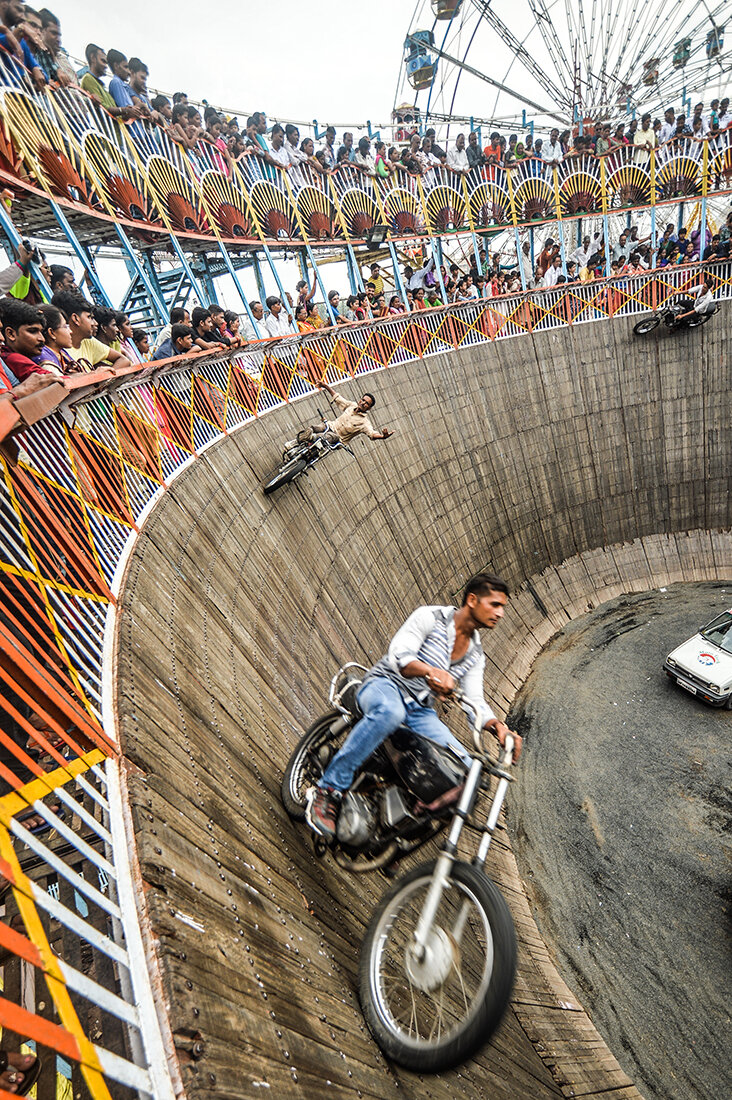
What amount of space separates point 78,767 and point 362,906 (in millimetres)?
3632

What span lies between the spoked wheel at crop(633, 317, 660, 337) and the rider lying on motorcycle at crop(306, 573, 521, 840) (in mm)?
17853

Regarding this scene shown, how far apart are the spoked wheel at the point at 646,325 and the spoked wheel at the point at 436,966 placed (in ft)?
62.8

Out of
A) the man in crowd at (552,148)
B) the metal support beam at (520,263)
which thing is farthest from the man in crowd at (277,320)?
the man in crowd at (552,148)

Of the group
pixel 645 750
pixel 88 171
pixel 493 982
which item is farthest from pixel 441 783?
pixel 88 171

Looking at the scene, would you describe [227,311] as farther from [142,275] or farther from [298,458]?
[298,458]

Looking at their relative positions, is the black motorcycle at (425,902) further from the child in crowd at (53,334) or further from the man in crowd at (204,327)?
the man in crowd at (204,327)

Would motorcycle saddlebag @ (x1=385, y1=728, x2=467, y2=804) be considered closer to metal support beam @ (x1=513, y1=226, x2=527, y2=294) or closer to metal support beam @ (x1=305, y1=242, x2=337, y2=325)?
metal support beam @ (x1=305, y1=242, x2=337, y2=325)

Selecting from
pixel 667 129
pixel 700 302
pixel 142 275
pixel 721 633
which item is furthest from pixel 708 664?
pixel 667 129

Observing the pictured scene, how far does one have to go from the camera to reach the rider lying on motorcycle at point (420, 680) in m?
3.51

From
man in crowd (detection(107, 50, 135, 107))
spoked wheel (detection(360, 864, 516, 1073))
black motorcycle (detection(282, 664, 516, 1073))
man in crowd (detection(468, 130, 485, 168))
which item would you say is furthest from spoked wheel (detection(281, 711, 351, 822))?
man in crowd (detection(468, 130, 485, 168))

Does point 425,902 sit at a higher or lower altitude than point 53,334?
lower

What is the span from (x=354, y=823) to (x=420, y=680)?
115 cm

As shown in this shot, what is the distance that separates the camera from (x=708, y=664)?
11.4 metres

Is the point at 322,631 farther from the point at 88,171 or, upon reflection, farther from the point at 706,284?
the point at 706,284
